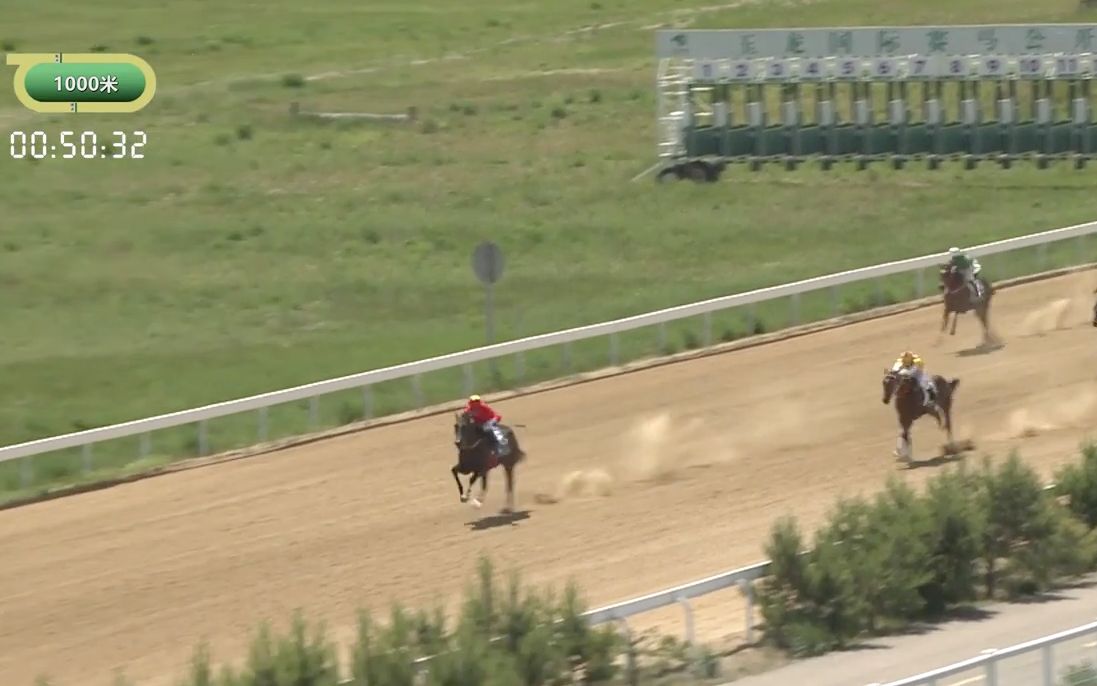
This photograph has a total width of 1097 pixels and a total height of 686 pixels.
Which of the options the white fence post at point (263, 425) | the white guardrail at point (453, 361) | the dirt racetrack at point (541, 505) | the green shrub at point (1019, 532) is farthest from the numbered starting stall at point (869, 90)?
the green shrub at point (1019, 532)

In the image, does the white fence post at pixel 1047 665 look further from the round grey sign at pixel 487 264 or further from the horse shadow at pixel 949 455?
the round grey sign at pixel 487 264

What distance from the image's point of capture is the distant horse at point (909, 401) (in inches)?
629

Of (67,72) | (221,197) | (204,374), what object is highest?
(67,72)

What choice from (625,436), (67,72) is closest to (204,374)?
(625,436)

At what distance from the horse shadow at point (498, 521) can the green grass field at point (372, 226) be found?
3.54 m

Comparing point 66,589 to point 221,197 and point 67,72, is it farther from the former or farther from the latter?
point 67,72

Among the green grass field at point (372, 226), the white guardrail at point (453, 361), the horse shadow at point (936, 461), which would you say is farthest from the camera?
the green grass field at point (372, 226)

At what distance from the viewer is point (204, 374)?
22.5 meters

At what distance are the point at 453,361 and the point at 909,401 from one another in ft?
16.5

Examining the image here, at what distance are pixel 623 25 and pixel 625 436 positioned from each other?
3988 cm

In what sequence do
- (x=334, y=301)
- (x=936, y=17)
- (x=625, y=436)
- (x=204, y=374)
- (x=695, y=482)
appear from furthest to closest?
(x=936, y=17) → (x=334, y=301) → (x=204, y=374) → (x=625, y=436) → (x=695, y=482)

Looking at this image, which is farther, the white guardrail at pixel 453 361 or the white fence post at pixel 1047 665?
the white guardrail at pixel 453 361

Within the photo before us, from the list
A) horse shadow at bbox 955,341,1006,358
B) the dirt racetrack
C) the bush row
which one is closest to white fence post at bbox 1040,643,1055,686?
the bush row

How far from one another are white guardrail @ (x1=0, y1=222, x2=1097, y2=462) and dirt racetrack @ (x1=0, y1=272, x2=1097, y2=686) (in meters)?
0.66
